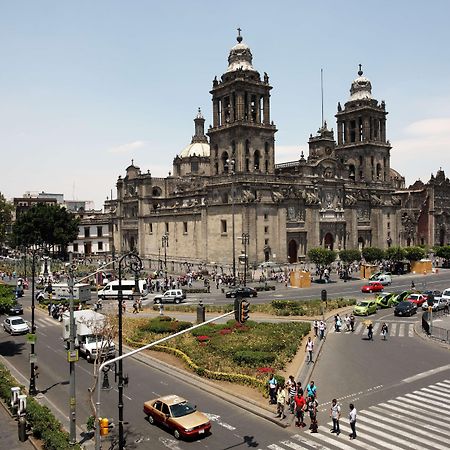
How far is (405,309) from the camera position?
43.8m

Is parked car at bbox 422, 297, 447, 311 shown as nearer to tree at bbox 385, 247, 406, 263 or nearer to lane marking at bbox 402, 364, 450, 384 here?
lane marking at bbox 402, 364, 450, 384

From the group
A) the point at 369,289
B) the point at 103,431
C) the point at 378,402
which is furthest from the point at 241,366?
the point at 369,289

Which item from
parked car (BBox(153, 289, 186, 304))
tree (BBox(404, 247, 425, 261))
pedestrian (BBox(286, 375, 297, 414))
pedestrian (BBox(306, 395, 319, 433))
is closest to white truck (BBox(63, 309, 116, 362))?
pedestrian (BBox(286, 375, 297, 414))

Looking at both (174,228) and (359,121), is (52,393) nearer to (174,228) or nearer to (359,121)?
(174,228)

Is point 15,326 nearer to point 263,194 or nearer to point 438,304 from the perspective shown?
point 438,304

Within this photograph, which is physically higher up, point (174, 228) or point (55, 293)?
point (174, 228)

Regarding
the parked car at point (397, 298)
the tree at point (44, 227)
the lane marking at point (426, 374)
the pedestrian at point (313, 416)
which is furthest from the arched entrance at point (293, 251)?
the pedestrian at point (313, 416)

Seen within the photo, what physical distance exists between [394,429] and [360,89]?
3335 inches

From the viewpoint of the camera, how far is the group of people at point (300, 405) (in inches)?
800

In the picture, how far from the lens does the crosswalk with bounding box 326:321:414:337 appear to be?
3772cm

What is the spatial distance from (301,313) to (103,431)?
28404mm

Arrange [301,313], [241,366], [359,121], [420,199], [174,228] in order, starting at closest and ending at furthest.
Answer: [241,366], [301,313], [174,228], [359,121], [420,199]

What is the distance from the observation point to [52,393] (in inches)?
1023

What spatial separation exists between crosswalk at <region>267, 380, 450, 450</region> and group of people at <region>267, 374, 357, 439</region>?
0.47 meters
